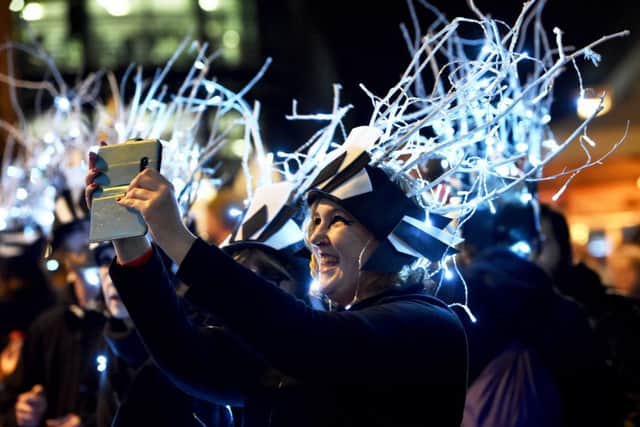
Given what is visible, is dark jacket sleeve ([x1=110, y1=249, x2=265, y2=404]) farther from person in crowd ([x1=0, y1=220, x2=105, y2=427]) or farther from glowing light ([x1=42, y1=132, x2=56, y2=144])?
glowing light ([x1=42, y1=132, x2=56, y2=144])

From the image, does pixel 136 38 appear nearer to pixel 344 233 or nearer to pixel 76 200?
pixel 76 200

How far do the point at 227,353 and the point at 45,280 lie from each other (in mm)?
4253

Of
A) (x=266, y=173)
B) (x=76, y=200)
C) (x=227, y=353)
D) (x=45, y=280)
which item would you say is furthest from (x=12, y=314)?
(x=227, y=353)

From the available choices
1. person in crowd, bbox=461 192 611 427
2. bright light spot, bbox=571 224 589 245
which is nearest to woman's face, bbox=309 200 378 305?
person in crowd, bbox=461 192 611 427

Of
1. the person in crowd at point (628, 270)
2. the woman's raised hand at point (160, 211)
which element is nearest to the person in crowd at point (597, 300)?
the person in crowd at point (628, 270)

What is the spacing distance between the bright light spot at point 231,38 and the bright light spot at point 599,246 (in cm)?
1049

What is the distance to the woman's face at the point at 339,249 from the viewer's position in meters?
2.31

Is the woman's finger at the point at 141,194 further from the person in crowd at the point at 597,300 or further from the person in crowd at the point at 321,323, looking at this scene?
the person in crowd at the point at 597,300

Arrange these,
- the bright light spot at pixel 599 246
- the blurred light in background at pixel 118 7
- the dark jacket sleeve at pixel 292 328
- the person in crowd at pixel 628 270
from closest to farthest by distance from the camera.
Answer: the dark jacket sleeve at pixel 292 328 → the person in crowd at pixel 628 270 → the bright light spot at pixel 599 246 → the blurred light in background at pixel 118 7

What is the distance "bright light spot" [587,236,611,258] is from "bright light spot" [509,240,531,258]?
7.67m

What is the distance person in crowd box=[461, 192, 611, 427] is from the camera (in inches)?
142

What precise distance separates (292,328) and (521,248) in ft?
8.61

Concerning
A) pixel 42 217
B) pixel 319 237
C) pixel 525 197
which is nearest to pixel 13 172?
pixel 42 217

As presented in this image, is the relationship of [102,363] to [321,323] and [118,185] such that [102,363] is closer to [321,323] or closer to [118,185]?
[118,185]
